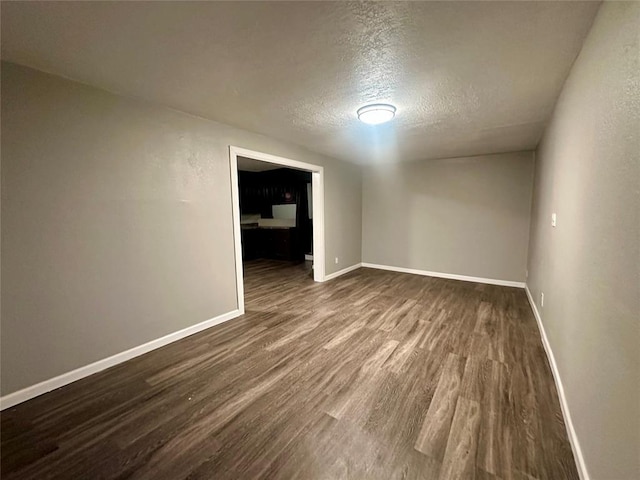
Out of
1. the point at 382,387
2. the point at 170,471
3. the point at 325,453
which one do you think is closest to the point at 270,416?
the point at 325,453

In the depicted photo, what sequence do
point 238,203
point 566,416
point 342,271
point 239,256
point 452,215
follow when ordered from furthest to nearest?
1. point 342,271
2. point 452,215
3. point 239,256
4. point 238,203
5. point 566,416

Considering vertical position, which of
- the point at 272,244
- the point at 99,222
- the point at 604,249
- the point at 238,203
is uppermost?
the point at 238,203


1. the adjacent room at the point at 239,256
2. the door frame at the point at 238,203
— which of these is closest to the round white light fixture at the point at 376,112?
the adjacent room at the point at 239,256

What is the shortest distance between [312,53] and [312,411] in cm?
228

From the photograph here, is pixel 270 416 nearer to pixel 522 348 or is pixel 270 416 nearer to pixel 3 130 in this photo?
pixel 522 348

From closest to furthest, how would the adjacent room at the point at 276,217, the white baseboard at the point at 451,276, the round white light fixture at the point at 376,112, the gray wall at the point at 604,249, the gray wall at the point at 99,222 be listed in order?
the gray wall at the point at 604,249 < the gray wall at the point at 99,222 < the round white light fixture at the point at 376,112 < the white baseboard at the point at 451,276 < the adjacent room at the point at 276,217

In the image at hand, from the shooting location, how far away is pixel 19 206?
179 centimetres

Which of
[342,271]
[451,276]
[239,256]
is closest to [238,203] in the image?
[239,256]

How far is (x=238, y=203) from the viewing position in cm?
310

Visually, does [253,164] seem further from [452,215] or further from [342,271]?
[452,215]

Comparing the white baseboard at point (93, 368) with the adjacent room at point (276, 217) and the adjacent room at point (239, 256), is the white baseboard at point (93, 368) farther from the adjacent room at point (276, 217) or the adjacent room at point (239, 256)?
the adjacent room at point (276, 217)

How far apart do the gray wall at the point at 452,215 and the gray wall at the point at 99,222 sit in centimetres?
348

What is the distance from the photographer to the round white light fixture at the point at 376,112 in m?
2.42

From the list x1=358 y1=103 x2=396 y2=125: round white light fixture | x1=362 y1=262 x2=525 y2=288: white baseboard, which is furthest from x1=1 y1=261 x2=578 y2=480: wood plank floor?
x1=358 y1=103 x2=396 y2=125: round white light fixture
